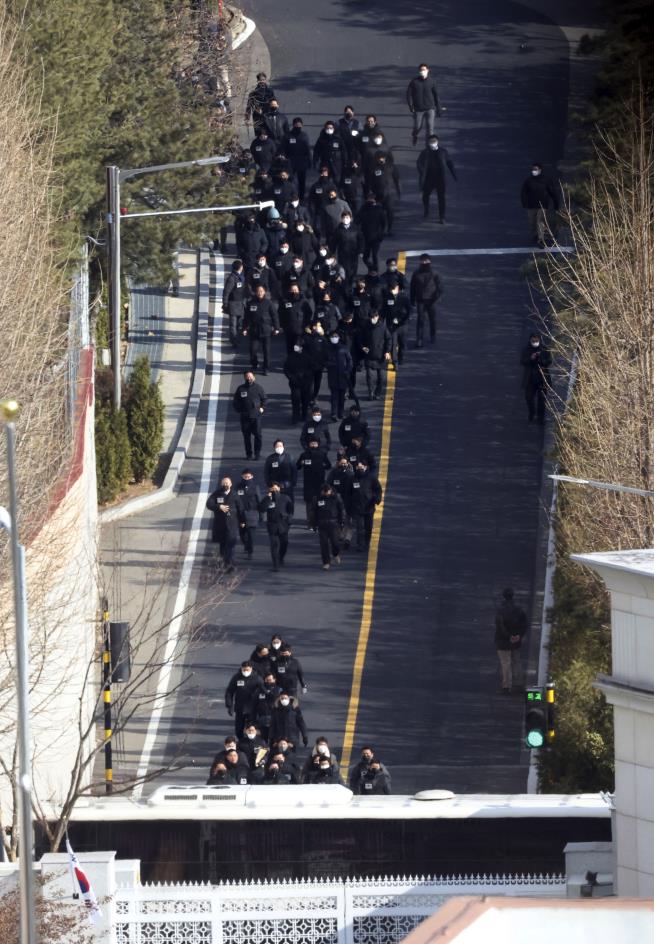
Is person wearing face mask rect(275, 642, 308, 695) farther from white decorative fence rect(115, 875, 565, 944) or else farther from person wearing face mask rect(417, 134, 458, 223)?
person wearing face mask rect(417, 134, 458, 223)

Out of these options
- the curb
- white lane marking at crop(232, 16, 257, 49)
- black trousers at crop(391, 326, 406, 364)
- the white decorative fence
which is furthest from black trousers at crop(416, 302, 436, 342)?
the white decorative fence

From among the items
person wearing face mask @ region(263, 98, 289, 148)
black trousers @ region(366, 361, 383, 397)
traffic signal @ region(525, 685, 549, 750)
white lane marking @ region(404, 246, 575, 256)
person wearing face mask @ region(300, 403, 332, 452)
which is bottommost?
traffic signal @ region(525, 685, 549, 750)

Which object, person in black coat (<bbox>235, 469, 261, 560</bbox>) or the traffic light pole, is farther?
person in black coat (<bbox>235, 469, 261, 560</bbox>)

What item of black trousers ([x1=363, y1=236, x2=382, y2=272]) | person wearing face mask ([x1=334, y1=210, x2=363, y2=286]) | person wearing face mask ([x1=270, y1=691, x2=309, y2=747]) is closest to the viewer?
person wearing face mask ([x1=270, y1=691, x2=309, y2=747])

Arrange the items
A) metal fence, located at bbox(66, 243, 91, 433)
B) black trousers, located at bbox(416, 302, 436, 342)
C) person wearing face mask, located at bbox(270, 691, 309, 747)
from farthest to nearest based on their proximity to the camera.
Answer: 1. black trousers, located at bbox(416, 302, 436, 342)
2. metal fence, located at bbox(66, 243, 91, 433)
3. person wearing face mask, located at bbox(270, 691, 309, 747)

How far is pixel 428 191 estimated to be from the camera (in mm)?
47906

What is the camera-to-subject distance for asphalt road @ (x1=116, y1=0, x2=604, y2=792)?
34.1 m

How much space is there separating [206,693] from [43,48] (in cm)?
1040

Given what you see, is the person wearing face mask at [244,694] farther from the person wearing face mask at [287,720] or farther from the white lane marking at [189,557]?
the white lane marking at [189,557]

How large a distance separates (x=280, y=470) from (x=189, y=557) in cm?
181

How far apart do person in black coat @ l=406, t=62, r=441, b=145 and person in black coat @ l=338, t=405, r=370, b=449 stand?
13.2 meters

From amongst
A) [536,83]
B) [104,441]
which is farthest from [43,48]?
[536,83]

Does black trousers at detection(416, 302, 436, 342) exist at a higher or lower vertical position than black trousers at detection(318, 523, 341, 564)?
higher

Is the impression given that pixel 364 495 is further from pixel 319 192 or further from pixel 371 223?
pixel 319 192
